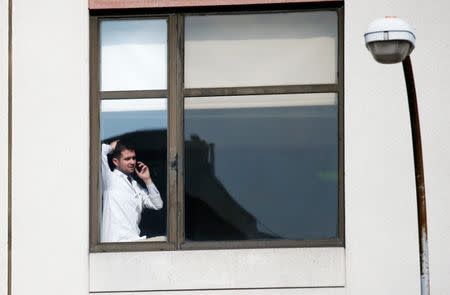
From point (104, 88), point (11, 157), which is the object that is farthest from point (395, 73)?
point (11, 157)

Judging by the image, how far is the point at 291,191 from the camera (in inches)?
635

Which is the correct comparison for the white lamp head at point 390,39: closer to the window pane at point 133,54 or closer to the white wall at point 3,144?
the window pane at point 133,54

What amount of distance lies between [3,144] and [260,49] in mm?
2891

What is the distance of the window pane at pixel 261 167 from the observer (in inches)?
634

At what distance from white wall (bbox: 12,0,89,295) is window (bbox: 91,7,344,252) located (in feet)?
0.73

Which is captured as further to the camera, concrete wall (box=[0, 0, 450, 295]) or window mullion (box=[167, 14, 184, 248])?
window mullion (box=[167, 14, 184, 248])

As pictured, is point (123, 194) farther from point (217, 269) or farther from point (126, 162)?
point (217, 269)

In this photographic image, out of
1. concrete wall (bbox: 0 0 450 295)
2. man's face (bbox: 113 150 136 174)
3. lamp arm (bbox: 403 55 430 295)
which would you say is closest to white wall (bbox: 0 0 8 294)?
concrete wall (bbox: 0 0 450 295)

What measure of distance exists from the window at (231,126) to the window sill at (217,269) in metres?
0.16

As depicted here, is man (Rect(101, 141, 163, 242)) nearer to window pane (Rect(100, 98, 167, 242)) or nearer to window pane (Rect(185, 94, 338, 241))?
window pane (Rect(100, 98, 167, 242))

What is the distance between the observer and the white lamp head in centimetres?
1266

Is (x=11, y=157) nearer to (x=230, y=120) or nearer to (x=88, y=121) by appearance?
(x=88, y=121)

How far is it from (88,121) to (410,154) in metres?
3.39

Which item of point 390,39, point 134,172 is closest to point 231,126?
point 134,172
